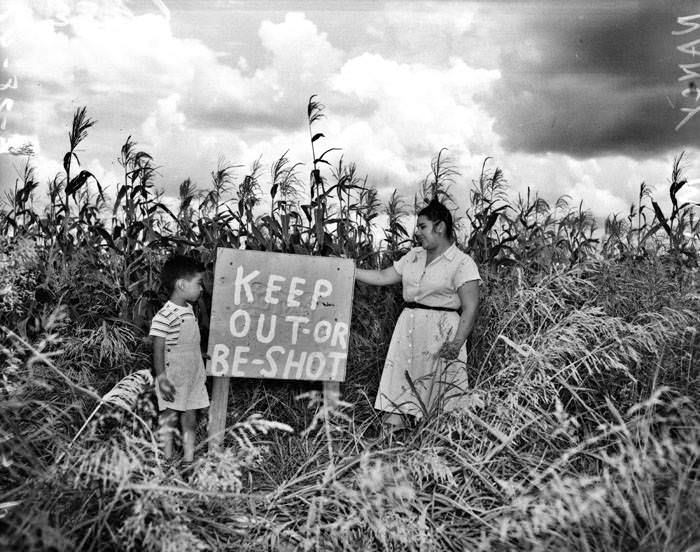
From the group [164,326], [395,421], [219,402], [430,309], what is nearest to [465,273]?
[430,309]

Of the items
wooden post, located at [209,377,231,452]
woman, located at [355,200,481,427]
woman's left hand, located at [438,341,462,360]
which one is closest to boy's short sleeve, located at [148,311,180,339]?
wooden post, located at [209,377,231,452]

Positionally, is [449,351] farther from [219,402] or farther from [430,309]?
[219,402]

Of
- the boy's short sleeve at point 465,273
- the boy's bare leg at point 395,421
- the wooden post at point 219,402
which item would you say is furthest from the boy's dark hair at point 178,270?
the boy's short sleeve at point 465,273

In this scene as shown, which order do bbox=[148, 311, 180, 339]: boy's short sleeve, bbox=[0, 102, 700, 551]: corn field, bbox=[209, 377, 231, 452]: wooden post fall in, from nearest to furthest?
1. bbox=[0, 102, 700, 551]: corn field
2. bbox=[148, 311, 180, 339]: boy's short sleeve
3. bbox=[209, 377, 231, 452]: wooden post

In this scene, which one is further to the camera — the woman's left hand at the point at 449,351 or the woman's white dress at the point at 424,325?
the woman's white dress at the point at 424,325

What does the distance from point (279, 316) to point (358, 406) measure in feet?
2.84

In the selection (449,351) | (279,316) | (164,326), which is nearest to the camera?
(449,351)

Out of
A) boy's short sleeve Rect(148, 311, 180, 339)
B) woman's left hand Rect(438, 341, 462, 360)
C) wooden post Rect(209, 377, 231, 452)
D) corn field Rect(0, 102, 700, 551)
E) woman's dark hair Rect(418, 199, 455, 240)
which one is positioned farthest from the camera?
woman's dark hair Rect(418, 199, 455, 240)

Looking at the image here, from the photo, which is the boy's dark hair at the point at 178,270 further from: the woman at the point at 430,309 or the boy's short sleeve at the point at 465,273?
the boy's short sleeve at the point at 465,273

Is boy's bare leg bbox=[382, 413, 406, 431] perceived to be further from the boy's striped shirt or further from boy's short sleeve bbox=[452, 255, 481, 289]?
the boy's striped shirt

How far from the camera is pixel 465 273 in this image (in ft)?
12.5

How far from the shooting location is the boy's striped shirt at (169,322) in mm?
3619

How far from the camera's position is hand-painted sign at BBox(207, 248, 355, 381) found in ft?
12.4

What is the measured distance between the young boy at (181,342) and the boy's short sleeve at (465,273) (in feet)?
4.66
